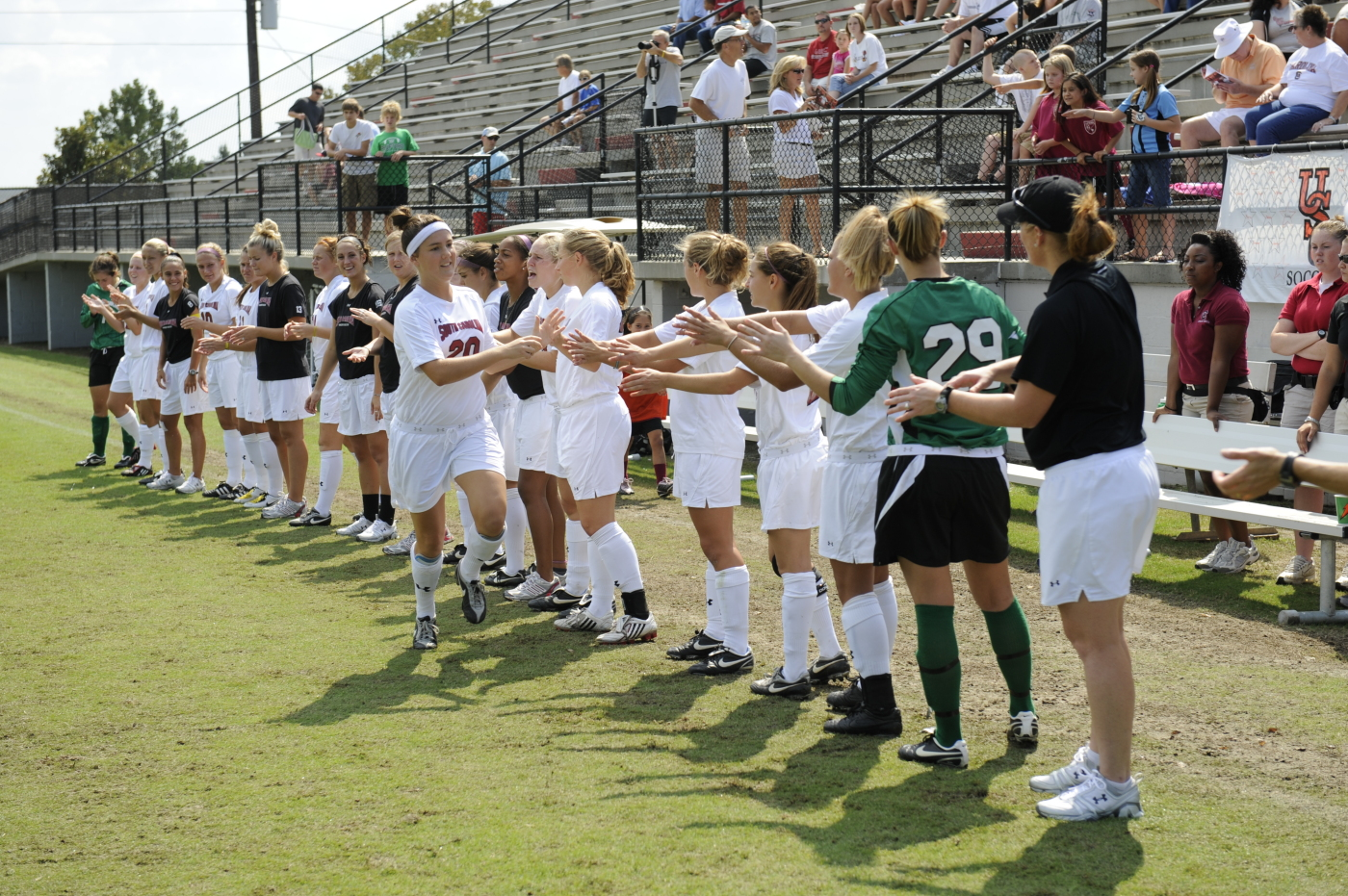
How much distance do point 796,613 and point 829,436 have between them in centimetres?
91

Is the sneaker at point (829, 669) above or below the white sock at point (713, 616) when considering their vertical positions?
below

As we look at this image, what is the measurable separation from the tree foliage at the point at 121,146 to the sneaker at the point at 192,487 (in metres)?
27.2

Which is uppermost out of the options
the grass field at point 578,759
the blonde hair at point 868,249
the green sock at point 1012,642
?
the blonde hair at point 868,249

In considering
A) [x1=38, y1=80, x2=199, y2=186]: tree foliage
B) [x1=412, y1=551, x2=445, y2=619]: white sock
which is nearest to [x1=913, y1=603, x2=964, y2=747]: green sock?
[x1=412, y1=551, x2=445, y2=619]: white sock

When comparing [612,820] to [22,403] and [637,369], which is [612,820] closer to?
[637,369]

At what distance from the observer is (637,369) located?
18.9 ft

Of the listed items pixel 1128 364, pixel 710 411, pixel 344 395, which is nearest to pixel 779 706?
pixel 710 411

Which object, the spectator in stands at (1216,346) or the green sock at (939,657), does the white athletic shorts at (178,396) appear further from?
the green sock at (939,657)

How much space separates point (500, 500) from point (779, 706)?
6.06 feet

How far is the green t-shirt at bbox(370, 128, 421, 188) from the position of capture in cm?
1923

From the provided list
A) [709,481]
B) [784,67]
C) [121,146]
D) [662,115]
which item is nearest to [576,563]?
[709,481]

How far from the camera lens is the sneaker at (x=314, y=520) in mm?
10578

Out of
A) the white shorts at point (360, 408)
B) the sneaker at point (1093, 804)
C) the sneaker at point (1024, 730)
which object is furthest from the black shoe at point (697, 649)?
the white shorts at point (360, 408)

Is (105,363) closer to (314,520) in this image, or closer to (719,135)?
(314,520)
